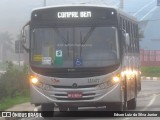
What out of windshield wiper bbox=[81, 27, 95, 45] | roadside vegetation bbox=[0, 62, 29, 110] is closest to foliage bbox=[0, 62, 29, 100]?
roadside vegetation bbox=[0, 62, 29, 110]

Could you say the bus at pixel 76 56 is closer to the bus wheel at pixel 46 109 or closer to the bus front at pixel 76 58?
the bus front at pixel 76 58

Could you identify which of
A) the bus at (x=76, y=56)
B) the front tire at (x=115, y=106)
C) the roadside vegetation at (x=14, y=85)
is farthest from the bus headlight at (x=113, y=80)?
the roadside vegetation at (x=14, y=85)

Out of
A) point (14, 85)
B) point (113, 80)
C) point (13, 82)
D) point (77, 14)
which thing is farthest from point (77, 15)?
point (13, 82)

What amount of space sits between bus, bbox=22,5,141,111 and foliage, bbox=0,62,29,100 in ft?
29.8

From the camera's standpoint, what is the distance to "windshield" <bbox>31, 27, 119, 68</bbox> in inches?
629

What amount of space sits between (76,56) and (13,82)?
12.6 metres

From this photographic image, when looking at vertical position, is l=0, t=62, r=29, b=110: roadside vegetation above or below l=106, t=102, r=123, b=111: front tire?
below

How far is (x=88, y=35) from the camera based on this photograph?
16.1m

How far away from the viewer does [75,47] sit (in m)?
16.0

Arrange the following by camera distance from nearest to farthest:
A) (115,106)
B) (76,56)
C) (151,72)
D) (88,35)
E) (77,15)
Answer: (76,56) < (88,35) < (77,15) < (115,106) < (151,72)

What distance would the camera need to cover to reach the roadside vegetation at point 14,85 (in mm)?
25594

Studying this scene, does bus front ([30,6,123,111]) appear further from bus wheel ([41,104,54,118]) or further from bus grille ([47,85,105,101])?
bus wheel ([41,104,54,118])

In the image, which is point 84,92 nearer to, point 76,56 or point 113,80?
point 113,80

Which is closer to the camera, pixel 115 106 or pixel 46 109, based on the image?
pixel 115 106
